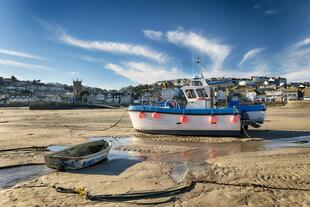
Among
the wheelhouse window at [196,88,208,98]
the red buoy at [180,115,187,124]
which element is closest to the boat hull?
the red buoy at [180,115,187,124]

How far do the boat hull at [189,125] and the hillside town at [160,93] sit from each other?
2.30m

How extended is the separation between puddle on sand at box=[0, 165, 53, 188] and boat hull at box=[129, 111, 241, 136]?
8.89 meters

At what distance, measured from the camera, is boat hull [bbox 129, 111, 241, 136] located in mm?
16500

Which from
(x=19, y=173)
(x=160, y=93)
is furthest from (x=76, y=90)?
(x=19, y=173)

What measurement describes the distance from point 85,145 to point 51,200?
5.05m

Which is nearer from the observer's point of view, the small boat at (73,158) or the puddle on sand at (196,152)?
the small boat at (73,158)

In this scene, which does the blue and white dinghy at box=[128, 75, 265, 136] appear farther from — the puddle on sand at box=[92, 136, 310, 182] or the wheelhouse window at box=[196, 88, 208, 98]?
the puddle on sand at box=[92, 136, 310, 182]

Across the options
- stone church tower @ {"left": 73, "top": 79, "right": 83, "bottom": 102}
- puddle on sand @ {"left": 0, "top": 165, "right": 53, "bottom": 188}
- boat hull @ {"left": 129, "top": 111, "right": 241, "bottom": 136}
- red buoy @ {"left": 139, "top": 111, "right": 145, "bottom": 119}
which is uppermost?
stone church tower @ {"left": 73, "top": 79, "right": 83, "bottom": 102}

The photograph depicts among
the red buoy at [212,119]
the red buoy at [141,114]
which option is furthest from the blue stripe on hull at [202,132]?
the red buoy at [141,114]

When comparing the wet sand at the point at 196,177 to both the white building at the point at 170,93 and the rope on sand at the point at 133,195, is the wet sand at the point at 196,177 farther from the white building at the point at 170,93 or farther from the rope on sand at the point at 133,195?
the white building at the point at 170,93

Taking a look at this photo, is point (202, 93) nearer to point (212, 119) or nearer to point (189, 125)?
point (212, 119)

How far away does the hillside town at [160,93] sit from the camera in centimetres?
2002

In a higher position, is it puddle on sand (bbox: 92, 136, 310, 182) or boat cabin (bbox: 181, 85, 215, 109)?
boat cabin (bbox: 181, 85, 215, 109)

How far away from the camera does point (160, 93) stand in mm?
Answer: 22406
